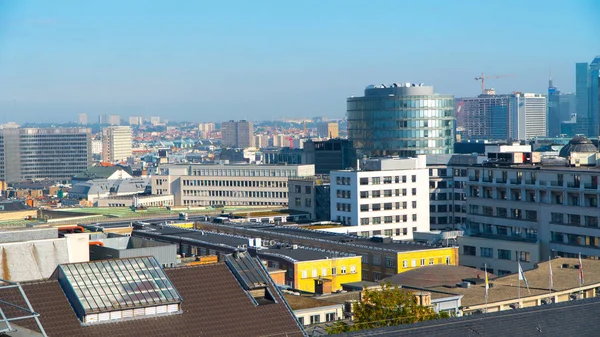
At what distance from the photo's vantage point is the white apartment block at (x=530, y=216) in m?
59.9

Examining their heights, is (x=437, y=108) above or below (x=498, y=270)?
above

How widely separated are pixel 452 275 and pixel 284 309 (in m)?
20.4

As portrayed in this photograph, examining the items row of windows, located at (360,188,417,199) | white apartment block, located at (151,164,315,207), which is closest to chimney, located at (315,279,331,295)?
row of windows, located at (360,188,417,199)

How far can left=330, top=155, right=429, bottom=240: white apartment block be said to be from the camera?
268ft

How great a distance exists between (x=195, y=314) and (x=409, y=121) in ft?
307

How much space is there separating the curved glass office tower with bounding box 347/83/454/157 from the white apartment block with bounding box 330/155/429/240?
30.9 meters

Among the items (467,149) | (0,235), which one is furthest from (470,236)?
(467,149)

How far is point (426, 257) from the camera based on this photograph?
59.1m

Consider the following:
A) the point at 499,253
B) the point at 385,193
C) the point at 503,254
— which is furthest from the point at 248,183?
the point at 503,254

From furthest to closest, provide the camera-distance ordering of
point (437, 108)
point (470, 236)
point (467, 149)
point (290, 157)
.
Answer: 1. point (467, 149)
2. point (290, 157)
3. point (437, 108)
4. point (470, 236)

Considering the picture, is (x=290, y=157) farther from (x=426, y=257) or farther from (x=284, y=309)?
(x=284, y=309)

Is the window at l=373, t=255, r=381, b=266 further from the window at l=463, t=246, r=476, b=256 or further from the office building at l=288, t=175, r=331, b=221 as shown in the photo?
the office building at l=288, t=175, r=331, b=221

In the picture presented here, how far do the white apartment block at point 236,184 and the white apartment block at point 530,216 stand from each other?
59.0 m

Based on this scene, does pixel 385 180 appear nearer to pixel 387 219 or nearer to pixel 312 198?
pixel 387 219
